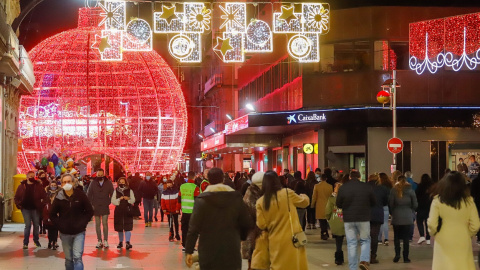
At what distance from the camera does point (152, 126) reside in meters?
42.2

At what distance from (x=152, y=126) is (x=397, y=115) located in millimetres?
14630

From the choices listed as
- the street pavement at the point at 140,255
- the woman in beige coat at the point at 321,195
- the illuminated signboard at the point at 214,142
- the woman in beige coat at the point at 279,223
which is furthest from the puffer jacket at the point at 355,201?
the illuminated signboard at the point at 214,142

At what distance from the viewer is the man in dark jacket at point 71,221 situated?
11430 millimetres

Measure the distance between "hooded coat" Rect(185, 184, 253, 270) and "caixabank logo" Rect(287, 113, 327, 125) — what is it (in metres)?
25.1

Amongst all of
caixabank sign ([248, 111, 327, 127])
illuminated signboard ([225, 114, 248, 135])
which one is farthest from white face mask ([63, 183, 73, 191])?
illuminated signboard ([225, 114, 248, 135])

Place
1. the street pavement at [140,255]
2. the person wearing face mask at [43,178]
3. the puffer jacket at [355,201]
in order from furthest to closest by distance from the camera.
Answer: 1. the person wearing face mask at [43,178]
2. the street pavement at [140,255]
3. the puffer jacket at [355,201]

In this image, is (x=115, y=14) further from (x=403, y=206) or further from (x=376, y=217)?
(x=403, y=206)

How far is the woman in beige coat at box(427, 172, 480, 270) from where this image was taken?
9.02 m

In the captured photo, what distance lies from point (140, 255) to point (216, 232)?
9.06m

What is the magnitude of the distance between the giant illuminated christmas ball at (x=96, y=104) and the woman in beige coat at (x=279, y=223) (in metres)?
30.6

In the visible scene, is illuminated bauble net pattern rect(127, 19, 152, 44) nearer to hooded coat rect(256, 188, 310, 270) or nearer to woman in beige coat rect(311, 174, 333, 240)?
woman in beige coat rect(311, 174, 333, 240)

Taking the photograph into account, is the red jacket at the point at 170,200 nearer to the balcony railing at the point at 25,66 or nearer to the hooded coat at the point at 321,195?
the hooded coat at the point at 321,195

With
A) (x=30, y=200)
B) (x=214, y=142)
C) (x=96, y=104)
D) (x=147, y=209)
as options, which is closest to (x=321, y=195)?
(x=30, y=200)

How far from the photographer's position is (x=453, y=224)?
9.12m
